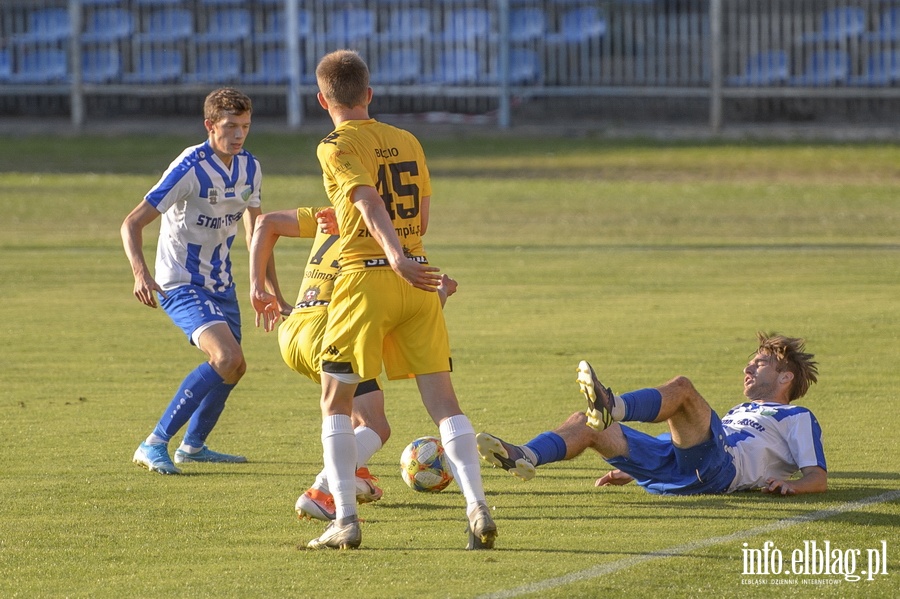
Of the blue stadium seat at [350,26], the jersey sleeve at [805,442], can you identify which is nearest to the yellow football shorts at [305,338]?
the jersey sleeve at [805,442]

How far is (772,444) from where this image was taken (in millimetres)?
6688

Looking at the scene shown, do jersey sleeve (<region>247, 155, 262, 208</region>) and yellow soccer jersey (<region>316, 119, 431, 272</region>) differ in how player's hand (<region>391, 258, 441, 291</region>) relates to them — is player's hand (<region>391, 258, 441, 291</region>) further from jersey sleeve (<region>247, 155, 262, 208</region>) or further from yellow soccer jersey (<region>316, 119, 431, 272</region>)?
jersey sleeve (<region>247, 155, 262, 208</region>)

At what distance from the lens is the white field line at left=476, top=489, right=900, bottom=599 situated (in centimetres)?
513

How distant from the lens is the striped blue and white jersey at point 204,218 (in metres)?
7.59

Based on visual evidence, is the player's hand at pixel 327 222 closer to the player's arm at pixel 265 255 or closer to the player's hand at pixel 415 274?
the player's arm at pixel 265 255

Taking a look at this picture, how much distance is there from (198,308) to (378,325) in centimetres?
217

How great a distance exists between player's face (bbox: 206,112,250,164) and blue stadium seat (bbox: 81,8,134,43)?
23089 millimetres

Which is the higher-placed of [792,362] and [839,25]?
[839,25]

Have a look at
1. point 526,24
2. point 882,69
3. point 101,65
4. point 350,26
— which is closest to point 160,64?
point 101,65

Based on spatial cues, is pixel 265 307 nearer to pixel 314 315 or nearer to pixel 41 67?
pixel 314 315

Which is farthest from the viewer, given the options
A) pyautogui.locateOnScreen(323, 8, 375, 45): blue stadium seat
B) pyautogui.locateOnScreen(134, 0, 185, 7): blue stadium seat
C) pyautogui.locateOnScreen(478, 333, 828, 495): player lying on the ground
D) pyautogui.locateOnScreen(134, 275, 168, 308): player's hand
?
pyautogui.locateOnScreen(134, 0, 185, 7): blue stadium seat

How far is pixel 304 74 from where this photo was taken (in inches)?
1134

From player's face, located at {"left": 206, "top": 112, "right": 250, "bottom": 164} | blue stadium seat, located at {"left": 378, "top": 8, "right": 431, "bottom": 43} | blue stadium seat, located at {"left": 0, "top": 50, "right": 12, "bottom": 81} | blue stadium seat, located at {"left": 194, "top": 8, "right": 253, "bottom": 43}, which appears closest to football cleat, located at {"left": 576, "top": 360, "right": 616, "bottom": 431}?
player's face, located at {"left": 206, "top": 112, "right": 250, "bottom": 164}

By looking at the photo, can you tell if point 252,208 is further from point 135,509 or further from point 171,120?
point 171,120
